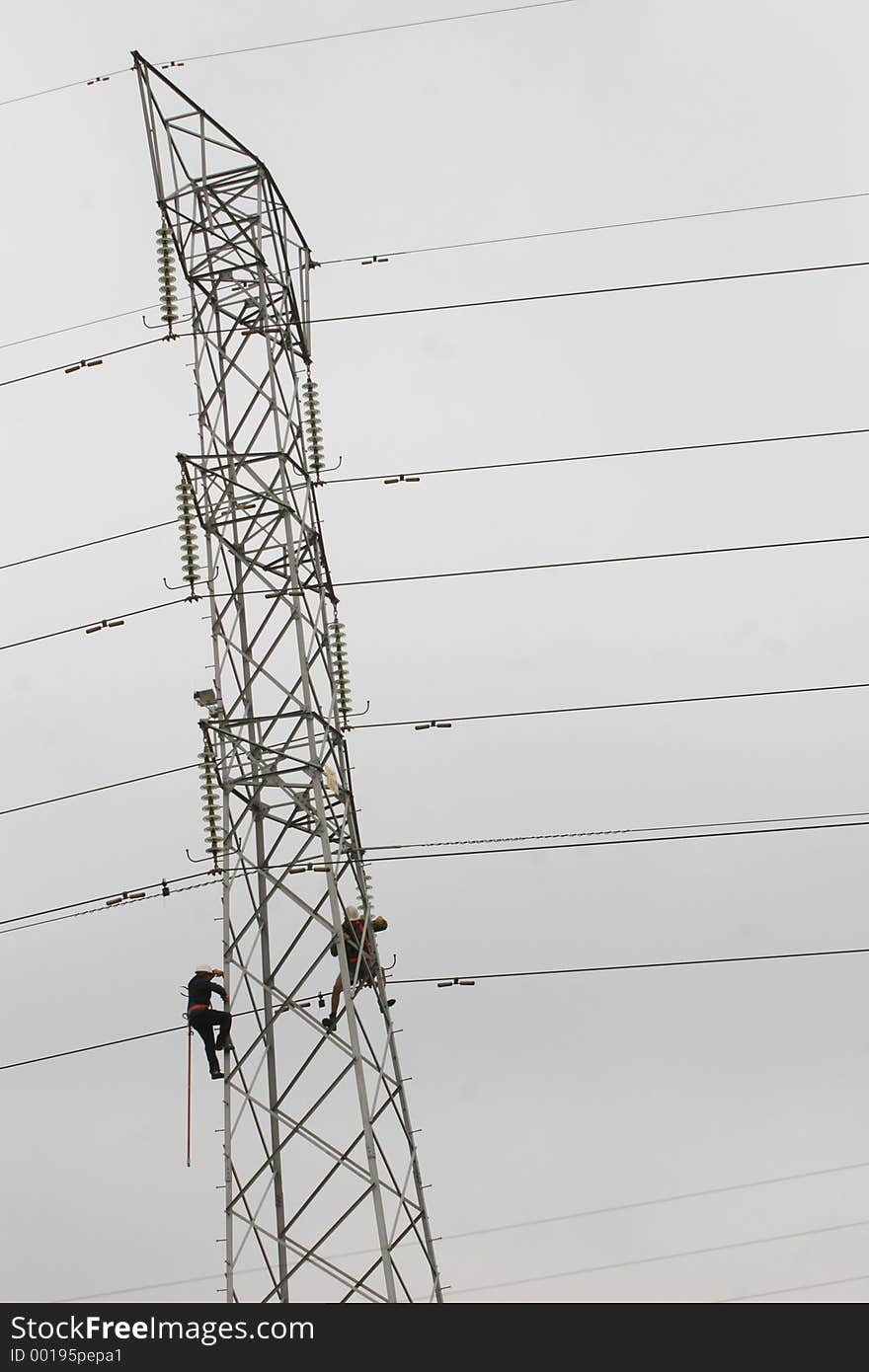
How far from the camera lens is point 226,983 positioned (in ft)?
65.9

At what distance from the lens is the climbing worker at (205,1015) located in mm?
21359

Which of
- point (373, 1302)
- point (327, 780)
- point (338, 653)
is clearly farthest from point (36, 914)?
point (373, 1302)

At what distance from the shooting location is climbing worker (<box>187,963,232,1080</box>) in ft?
70.1

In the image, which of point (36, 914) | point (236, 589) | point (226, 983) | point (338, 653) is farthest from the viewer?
point (36, 914)

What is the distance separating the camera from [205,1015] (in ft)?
70.1

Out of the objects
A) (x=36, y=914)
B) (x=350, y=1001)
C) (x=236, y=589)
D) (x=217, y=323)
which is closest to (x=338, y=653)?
(x=236, y=589)

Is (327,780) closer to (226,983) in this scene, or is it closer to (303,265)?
(226,983)

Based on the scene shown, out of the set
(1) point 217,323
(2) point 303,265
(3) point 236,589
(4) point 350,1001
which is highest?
(2) point 303,265

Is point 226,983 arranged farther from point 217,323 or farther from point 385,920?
point 217,323

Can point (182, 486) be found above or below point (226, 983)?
above
